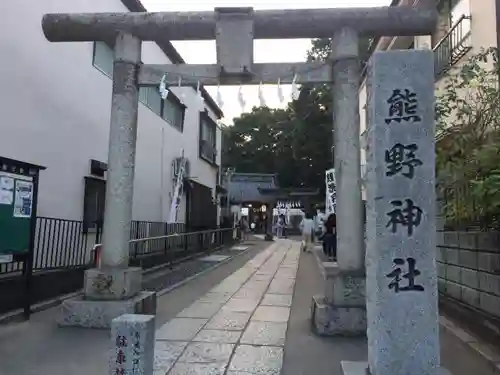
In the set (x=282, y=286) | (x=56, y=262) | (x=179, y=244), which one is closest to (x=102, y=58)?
(x=56, y=262)

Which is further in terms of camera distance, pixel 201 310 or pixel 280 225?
pixel 280 225

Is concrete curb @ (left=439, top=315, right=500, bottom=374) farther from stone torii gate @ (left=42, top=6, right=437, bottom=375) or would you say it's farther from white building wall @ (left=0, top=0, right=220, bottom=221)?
white building wall @ (left=0, top=0, right=220, bottom=221)

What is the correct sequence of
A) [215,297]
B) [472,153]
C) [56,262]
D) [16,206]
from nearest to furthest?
[472,153] → [16,206] → [56,262] → [215,297]

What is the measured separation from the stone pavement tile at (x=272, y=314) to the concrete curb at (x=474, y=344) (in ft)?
8.48

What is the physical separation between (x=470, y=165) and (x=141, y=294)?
547cm

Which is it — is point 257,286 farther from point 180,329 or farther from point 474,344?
point 474,344

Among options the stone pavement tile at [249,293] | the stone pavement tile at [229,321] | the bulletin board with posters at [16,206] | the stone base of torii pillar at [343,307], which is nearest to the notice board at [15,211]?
the bulletin board with posters at [16,206]

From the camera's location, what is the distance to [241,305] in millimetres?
9320

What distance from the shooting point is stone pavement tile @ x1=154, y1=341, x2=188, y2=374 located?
5473 millimetres

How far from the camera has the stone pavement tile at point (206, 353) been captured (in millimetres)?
5742

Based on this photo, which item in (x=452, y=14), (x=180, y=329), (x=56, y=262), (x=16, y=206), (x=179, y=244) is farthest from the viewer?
(x=179, y=244)

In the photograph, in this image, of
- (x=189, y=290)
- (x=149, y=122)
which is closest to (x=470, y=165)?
(x=189, y=290)

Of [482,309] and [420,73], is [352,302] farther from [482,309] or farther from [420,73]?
[420,73]

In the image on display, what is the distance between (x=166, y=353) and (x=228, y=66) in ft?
14.7
